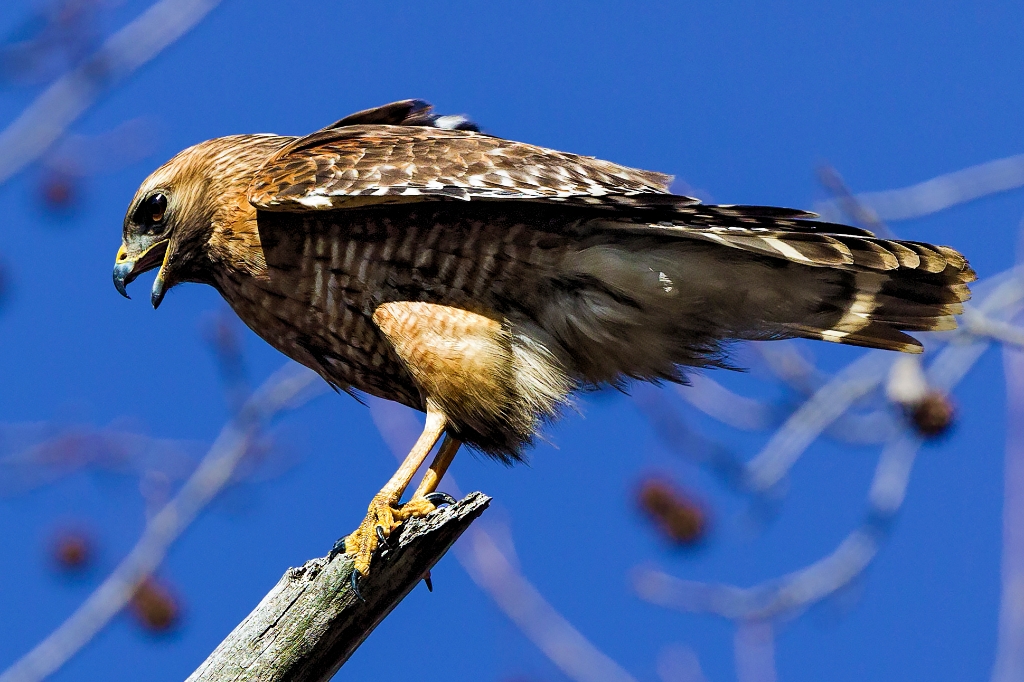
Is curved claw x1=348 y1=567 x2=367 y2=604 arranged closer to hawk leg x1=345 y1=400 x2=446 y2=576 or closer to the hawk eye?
A: hawk leg x1=345 y1=400 x2=446 y2=576

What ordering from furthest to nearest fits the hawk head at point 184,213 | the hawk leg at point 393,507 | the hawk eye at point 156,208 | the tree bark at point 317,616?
the hawk eye at point 156,208, the hawk head at point 184,213, the hawk leg at point 393,507, the tree bark at point 317,616

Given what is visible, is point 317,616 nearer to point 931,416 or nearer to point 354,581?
point 354,581

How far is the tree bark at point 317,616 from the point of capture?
9.89 ft

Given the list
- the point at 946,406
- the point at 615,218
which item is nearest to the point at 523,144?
the point at 615,218

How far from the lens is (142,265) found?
4.55 m

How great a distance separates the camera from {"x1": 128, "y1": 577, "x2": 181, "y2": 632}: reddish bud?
210 inches

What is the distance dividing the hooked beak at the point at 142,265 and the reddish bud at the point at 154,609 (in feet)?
5.19

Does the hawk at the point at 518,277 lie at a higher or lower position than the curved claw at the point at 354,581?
higher

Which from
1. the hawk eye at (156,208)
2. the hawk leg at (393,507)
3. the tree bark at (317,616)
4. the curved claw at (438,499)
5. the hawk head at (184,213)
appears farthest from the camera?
the hawk eye at (156,208)

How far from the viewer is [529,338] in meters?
3.95

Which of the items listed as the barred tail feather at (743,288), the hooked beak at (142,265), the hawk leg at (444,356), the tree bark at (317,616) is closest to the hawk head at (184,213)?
the hooked beak at (142,265)

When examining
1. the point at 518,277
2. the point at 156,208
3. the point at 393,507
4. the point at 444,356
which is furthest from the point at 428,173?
the point at 156,208

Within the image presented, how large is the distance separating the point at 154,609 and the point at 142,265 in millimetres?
1749

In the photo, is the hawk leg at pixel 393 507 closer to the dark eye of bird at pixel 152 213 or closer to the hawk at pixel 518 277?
the hawk at pixel 518 277
